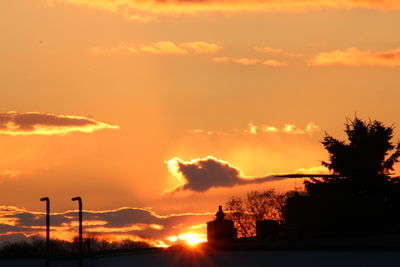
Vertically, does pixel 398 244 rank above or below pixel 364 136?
below

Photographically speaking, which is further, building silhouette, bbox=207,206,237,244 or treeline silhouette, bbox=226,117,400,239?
treeline silhouette, bbox=226,117,400,239

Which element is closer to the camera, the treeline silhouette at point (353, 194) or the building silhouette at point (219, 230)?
the building silhouette at point (219, 230)

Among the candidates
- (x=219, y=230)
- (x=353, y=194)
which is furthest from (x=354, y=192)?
(x=219, y=230)

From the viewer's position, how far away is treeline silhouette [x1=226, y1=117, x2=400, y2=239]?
3007 inches

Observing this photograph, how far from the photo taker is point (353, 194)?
278ft

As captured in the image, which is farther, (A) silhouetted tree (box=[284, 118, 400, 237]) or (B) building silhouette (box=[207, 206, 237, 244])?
(A) silhouetted tree (box=[284, 118, 400, 237])

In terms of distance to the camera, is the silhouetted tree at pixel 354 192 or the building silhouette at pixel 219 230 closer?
the building silhouette at pixel 219 230

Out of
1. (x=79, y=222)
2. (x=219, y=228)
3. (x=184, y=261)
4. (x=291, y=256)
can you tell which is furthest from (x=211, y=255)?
(x=219, y=228)

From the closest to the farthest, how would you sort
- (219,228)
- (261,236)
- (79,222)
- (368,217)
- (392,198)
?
(79,222) → (261,236) → (219,228) → (368,217) → (392,198)

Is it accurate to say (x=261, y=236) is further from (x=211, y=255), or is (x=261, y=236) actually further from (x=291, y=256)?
(x=291, y=256)

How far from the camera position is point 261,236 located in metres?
55.3

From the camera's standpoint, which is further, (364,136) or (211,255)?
(364,136)

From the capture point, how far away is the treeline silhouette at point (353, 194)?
A: 251 feet

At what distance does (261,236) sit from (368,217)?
2582cm
